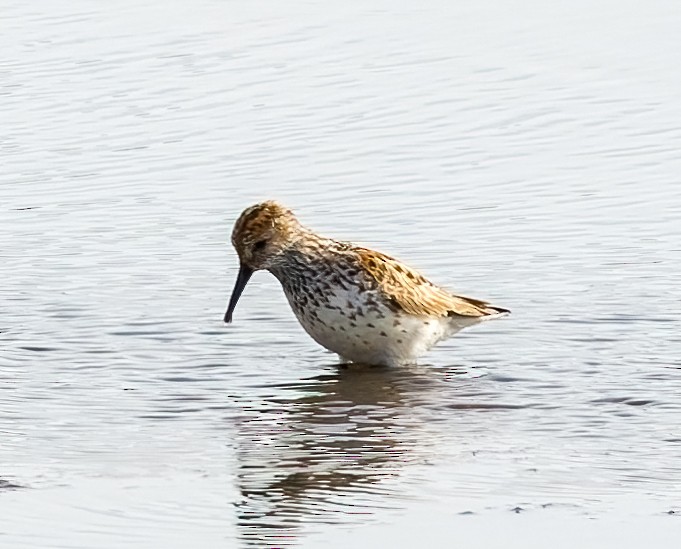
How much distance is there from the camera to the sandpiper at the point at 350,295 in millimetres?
9961

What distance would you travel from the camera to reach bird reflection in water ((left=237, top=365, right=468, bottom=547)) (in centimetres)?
720

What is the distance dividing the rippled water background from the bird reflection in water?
2cm

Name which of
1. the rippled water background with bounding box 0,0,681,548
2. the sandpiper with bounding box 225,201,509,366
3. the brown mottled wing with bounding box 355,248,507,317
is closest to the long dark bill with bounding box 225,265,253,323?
the sandpiper with bounding box 225,201,509,366

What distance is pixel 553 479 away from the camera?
7676mm

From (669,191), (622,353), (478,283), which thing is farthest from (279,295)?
(669,191)

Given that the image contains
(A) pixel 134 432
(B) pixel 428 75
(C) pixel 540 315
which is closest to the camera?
(A) pixel 134 432

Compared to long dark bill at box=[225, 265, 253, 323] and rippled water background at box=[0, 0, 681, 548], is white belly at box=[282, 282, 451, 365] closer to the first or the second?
rippled water background at box=[0, 0, 681, 548]

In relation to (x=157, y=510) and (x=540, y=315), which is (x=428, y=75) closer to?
(x=540, y=315)

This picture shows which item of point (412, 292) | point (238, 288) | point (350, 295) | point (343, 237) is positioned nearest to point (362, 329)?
point (350, 295)

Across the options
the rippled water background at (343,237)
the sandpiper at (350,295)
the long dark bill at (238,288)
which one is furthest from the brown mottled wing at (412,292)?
the long dark bill at (238,288)

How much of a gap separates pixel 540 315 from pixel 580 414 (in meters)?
2.00

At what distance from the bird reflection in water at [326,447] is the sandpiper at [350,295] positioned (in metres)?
0.20

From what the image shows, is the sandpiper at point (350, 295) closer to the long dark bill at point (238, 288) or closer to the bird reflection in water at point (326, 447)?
the long dark bill at point (238, 288)

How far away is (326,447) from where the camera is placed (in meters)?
8.46
